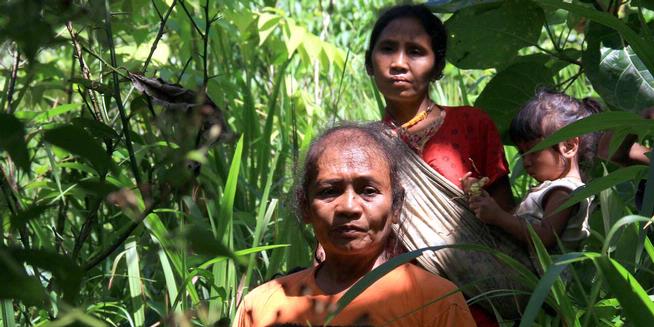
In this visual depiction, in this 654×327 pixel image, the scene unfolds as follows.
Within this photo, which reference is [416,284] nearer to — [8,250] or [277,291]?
[277,291]

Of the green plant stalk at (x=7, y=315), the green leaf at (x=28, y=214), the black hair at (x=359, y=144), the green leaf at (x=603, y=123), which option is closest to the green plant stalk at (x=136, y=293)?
the green plant stalk at (x=7, y=315)

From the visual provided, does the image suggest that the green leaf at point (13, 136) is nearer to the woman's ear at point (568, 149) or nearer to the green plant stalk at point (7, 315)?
the green plant stalk at point (7, 315)

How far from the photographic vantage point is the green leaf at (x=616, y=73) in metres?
3.19

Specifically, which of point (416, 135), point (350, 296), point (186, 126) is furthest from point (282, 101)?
point (186, 126)

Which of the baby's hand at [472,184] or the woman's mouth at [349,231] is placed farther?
the baby's hand at [472,184]

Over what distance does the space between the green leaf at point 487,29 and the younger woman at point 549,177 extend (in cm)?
31

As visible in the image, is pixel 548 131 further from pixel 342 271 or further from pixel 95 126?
pixel 95 126

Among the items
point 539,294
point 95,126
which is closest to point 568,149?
point 539,294

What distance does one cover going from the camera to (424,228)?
2768 mm

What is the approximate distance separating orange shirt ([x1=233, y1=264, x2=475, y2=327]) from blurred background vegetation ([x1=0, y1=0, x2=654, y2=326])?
0.10 m

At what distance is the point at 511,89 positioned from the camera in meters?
3.55

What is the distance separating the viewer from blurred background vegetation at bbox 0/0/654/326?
93cm

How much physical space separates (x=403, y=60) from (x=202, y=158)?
2059 millimetres

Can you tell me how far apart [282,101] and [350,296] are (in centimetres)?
329
